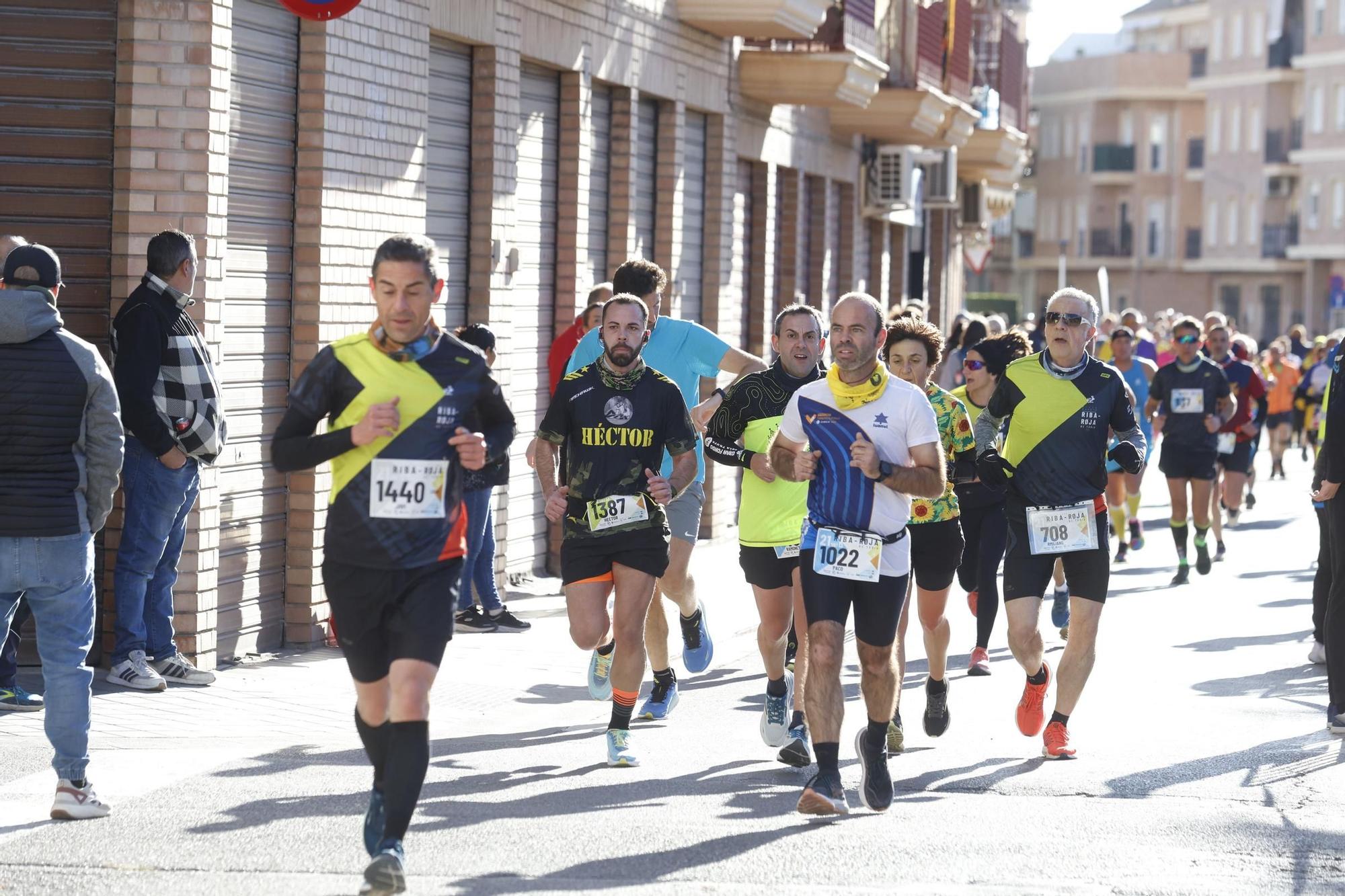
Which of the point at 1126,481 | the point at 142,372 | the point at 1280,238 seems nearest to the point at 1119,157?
the point at 1280,238

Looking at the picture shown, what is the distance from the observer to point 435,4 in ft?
46.8

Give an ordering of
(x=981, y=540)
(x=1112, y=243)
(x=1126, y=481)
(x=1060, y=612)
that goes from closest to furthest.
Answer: (x=981, y=540)
(x=1060, y=612)
(x=1126, y=481)
(x=1112, y=243)

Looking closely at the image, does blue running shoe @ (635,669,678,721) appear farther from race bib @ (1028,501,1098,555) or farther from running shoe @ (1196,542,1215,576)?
running shoe @ (1196,542,1215,576)

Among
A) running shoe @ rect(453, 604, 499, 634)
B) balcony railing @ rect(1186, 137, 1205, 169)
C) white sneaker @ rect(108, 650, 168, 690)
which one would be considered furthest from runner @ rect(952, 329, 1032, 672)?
balcony railing @ rect(1186, 137, 1205, 169)

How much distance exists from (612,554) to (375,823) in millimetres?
2615

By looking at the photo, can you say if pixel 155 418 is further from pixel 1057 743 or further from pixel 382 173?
pixel 1057 743

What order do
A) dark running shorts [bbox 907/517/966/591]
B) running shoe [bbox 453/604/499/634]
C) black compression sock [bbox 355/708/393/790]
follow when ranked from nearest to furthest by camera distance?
black compression sock [bbox 355/708/393/790] → dark running shorts [bbox 907/517/966/591] → running shoe [bbox 453/604/499/634]

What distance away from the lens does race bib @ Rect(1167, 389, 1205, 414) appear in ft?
61.1

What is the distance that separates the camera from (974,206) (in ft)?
129

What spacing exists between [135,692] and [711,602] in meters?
5.90

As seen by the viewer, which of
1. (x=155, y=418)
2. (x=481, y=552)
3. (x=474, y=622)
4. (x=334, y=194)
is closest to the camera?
(x=155, y=418)

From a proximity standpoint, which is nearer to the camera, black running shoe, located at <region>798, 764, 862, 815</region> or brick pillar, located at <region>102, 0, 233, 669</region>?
black running shoe, located at <region>798, 764, 862, 815</region>

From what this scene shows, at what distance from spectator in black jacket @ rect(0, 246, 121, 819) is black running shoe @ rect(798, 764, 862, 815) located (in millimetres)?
2489

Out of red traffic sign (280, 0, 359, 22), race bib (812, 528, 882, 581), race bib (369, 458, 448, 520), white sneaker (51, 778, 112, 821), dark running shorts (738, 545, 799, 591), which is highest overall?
red traffic sign (280, 0, 359, 22)
